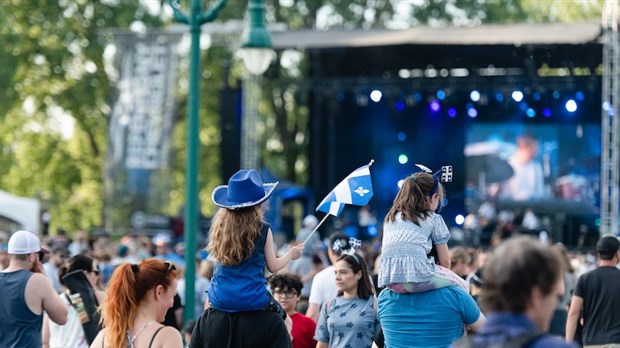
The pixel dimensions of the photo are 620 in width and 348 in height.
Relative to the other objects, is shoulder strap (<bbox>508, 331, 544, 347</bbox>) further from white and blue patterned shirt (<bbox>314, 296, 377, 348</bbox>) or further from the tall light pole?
the tall light pole

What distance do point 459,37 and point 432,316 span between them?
2174 cm

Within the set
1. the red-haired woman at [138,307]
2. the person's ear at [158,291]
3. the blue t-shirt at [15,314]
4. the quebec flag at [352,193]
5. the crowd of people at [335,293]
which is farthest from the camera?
the blue t-shirt at [15,314]

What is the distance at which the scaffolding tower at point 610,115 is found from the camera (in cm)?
2442

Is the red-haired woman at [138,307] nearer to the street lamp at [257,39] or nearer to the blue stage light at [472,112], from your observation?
the street lamp at [257,39]

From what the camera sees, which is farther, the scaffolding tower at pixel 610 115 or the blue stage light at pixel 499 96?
the blue stage light at pixel 499 96

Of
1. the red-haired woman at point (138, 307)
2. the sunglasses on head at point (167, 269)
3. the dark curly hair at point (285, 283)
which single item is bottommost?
the dark curly hair at point (285, 283)

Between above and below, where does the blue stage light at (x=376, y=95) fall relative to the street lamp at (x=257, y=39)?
below

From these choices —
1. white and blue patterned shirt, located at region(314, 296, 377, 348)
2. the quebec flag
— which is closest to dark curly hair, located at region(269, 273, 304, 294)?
white and blue patterned shirt, located at region(314, 296, 377, 348)

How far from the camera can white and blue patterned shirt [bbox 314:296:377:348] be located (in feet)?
27.8

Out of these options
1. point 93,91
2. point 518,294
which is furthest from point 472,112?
point 518,294

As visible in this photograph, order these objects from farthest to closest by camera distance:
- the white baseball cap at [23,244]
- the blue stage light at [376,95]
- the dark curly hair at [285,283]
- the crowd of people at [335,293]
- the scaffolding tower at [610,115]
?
1. the scaffolding tower at [610,115]
2. the blue stage light at [376,95]
3. the dark curly hair at [285,283]
4. the white baseball cap at [23,244]
5. the crowd of people at [335,293]

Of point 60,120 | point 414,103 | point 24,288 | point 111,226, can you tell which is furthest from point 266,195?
point 60,120

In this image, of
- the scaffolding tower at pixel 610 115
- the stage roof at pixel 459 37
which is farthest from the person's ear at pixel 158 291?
the stage roof at pixel 459 37

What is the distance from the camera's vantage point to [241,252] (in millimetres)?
6785
